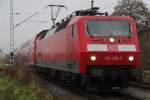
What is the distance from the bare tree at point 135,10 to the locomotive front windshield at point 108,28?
46.3m

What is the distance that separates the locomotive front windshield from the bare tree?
152 feet

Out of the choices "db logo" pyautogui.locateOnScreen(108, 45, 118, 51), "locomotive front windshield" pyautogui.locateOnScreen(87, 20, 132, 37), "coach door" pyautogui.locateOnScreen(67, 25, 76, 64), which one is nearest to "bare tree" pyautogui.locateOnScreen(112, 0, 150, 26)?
"coach door" pyautogui.locateOnScreen(67, 25, 76, 64)

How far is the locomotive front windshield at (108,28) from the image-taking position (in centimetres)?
1491

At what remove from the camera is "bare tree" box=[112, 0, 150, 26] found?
61.7 metres

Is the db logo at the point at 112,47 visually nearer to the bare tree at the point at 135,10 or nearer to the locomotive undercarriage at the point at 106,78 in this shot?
the locomotive undercarriage at the point at 106,78

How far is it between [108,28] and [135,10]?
157 feet

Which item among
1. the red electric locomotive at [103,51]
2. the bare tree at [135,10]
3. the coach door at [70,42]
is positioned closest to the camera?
the red electric locomotive at [103,51]

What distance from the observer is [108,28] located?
15.0 metres

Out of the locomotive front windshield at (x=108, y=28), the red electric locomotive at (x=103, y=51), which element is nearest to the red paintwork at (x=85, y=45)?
the red electric locomotive at (x=103, y=51)

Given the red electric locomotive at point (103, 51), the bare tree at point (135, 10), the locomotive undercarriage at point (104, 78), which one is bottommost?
the locomotive undercarriage at point (104, 78)

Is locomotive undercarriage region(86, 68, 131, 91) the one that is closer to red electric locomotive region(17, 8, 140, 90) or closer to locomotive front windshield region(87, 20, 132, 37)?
red electric locomotive region(17, 8, 140, 90)

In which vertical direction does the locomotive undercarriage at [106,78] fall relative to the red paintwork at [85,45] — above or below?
below

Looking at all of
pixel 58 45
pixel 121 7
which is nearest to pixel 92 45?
pixel 58 45

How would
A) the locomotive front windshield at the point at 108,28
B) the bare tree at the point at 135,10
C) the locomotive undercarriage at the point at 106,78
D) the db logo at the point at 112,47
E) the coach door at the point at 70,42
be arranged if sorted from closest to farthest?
1. the locomotive undercarriage at the point at 106,78
2. the db logo at the point at 112,47
3. the locomotive front windshield at the point at 108,28
4. the coach door at the point at 70,42
5. the bare tree at the point at 135,10
